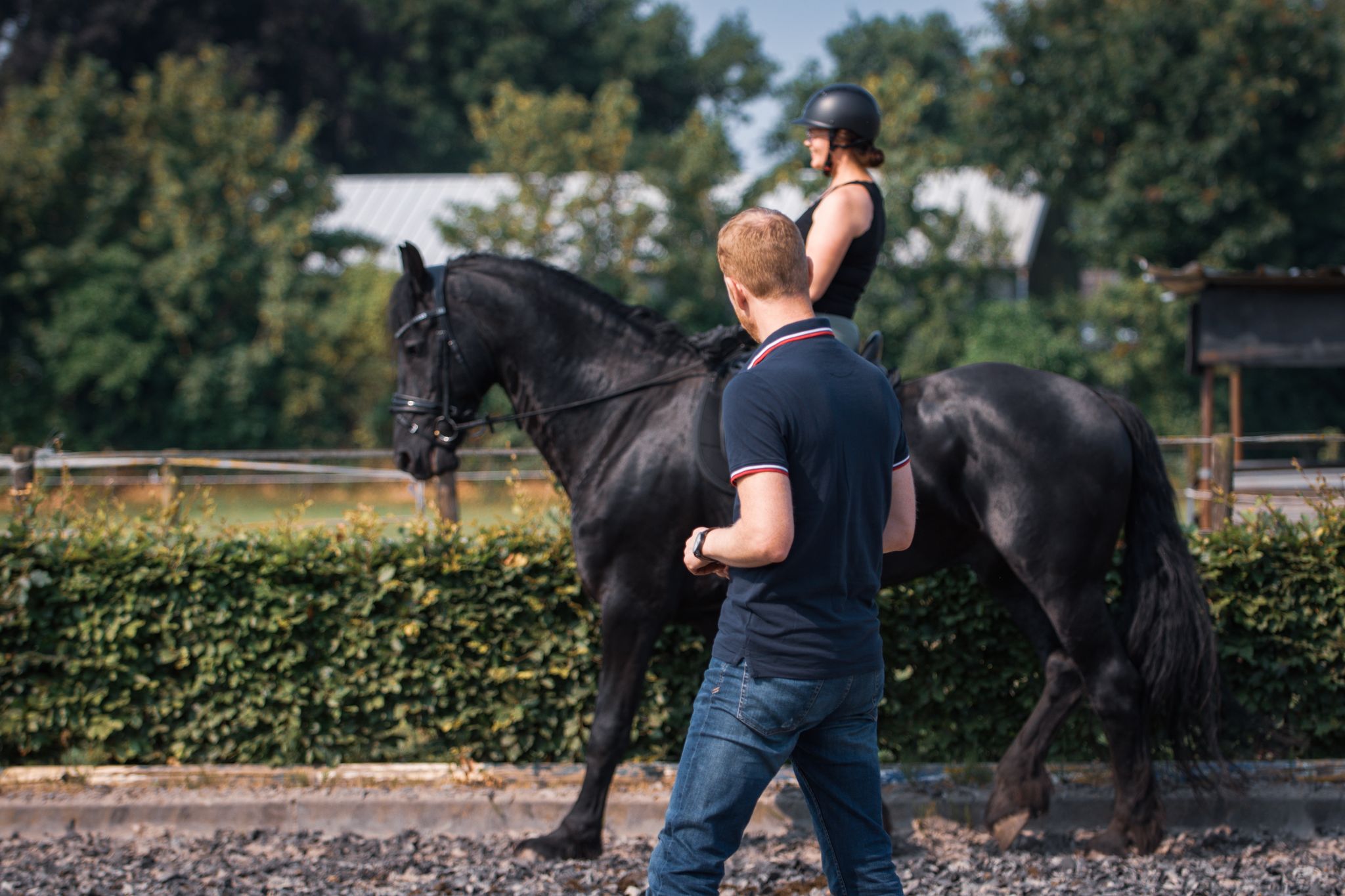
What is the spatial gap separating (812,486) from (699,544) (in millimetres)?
276

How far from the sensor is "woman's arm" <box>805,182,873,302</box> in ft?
12.9

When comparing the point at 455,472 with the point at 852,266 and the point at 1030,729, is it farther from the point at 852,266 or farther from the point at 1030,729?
the point at 1030,729

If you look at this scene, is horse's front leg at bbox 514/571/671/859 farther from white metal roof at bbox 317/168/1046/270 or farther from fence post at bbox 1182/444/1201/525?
white metal roof at bbox 317/168/1046/270

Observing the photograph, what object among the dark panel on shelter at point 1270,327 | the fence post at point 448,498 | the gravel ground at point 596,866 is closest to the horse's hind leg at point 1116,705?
the gravel ground at point 596,866

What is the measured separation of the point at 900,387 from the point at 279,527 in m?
2.86

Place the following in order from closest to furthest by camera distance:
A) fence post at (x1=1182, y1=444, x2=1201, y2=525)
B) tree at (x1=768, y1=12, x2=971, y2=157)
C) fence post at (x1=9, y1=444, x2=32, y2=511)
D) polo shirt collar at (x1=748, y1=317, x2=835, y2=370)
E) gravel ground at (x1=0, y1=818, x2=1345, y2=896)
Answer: polo shirt collar at (x1=748, y1=317, x2=835, y2=370) < gravel ground at (x1=0, y1=818, x2=1345, y2=896) < fence post at (x1=9, y1=444, x2=32, y2=511) < fence post at (x1=1182, y1=444, x2=1201, y2=525) < tree at (x1=768, y1=12, x2=971, y2=157)

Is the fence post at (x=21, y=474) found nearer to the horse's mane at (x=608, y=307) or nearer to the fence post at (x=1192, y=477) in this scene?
the horse's mane at (x=608, y=307)

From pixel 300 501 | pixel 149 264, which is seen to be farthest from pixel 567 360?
pixel 149 264

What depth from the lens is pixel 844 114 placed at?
4.08 m

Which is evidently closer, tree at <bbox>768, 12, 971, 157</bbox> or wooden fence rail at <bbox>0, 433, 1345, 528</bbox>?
wooden fence rail at <bbox>0, 433, 1345, 528</bbox>

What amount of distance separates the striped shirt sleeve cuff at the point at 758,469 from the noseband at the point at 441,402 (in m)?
2.42

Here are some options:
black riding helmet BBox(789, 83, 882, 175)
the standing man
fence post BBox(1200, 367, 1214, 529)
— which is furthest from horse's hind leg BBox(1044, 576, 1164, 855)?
fence post BBox(1200, 367, 1214, 529)

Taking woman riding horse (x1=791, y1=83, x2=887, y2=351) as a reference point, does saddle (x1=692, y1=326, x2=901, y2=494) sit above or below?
below

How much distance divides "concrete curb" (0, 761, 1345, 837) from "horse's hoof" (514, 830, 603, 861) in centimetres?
36
